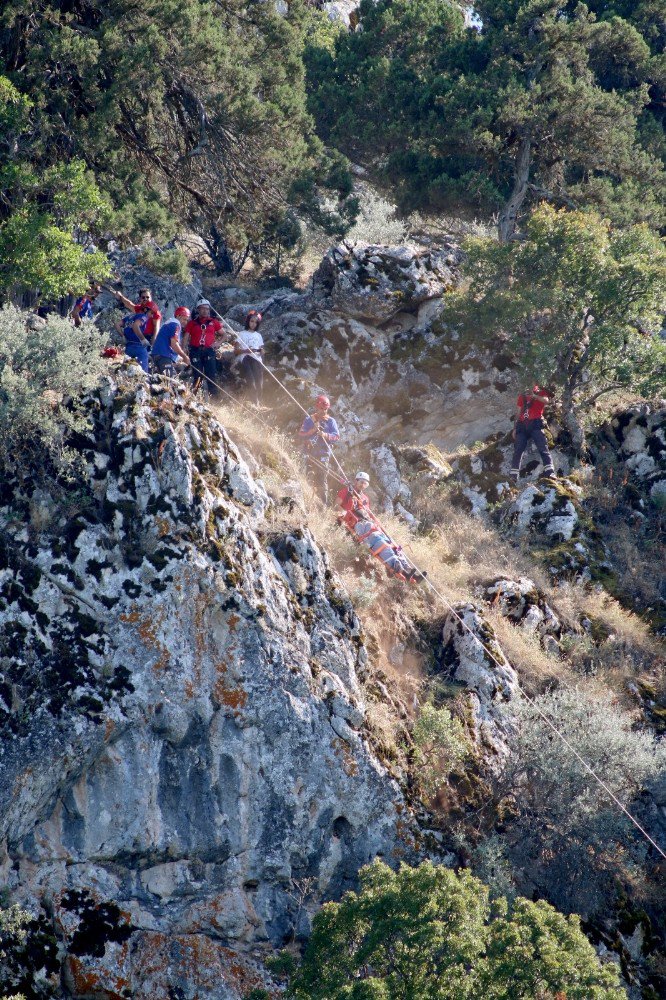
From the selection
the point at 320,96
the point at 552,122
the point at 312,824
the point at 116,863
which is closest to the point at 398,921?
the point at 312,824

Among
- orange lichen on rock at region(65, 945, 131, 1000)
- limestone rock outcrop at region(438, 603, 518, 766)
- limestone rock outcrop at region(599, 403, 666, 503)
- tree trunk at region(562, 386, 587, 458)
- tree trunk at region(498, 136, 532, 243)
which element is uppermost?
tree trunk at region(498, 136, 532, 243)

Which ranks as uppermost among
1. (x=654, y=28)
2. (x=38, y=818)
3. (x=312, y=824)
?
(x=654, y=28)

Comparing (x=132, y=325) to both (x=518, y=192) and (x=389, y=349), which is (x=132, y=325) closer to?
(x=389, y=349)

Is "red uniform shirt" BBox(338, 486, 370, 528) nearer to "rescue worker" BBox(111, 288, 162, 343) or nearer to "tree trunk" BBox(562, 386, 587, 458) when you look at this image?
"rescue worker" BBox(111, 288, 162, 343)

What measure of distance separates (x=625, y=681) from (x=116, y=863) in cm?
824

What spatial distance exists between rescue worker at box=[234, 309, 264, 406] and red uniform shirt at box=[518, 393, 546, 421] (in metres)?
5.05

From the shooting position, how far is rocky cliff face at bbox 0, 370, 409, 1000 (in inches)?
415

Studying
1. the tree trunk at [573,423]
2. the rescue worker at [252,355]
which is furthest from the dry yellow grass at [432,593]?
the tree trunk at [573,423]

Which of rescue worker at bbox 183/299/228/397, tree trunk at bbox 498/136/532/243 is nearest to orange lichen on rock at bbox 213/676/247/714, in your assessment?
rescue worker at bbox 183/299/228/397

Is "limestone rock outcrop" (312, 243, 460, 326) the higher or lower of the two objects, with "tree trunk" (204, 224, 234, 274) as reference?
higher

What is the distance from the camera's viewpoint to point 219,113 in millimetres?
18828

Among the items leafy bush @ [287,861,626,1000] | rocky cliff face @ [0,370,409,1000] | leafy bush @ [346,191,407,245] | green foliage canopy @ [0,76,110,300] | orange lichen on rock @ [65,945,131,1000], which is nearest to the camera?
leafy bush @ [287,861,626,1000]

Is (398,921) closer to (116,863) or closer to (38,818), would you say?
(116,863)

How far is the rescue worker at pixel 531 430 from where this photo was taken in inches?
749
